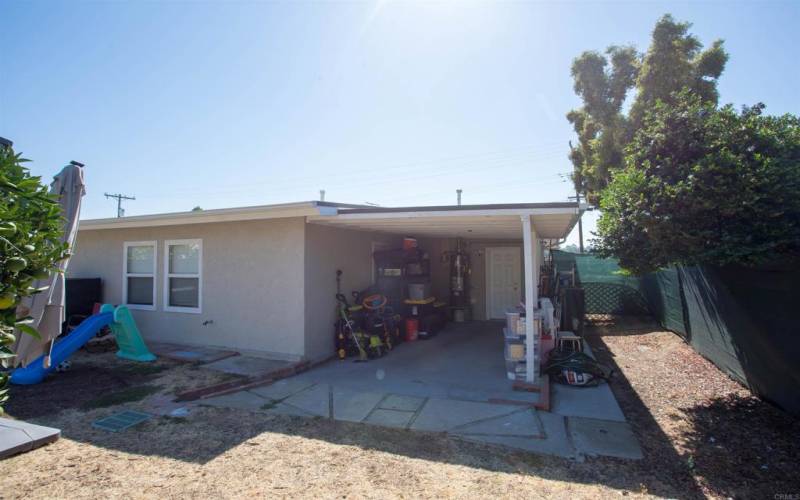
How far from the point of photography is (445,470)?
3176 mm

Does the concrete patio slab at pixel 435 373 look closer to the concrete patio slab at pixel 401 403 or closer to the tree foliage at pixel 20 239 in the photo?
the concrete patio slab at pixel 401 403

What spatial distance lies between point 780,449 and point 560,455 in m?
1.91

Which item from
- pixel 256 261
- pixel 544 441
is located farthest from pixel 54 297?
pixel 544 441

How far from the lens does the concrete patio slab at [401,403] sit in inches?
178

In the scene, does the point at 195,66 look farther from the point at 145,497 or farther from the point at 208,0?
the point at 145,497

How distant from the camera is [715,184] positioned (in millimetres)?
3863

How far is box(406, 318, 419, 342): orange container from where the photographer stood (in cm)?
833

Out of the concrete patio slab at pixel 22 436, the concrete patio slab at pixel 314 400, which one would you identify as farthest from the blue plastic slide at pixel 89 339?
the concrete patio slab at pixel 314 400

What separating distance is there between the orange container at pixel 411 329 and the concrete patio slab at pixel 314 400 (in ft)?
10.5

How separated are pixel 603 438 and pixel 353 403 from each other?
2.55 m

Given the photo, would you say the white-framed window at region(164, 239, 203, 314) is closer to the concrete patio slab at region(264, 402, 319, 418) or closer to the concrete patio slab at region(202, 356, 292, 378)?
the concrete patio slab at region(202, 356, 292, 378)

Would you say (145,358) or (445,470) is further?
(145,358)

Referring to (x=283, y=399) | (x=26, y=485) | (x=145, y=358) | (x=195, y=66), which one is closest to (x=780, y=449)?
(x=283, y=399)

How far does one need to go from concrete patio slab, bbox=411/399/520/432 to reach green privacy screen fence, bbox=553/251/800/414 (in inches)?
A: 107
